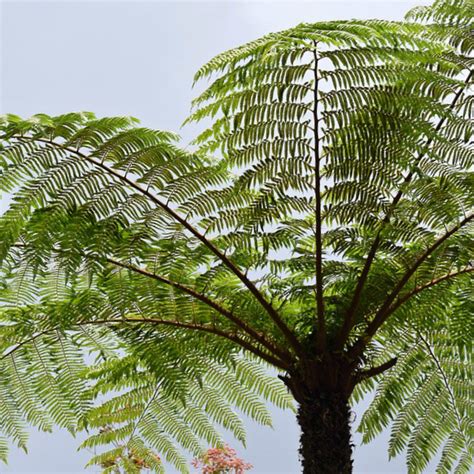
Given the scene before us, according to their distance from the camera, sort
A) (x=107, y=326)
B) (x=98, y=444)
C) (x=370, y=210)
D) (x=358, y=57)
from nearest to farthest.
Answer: (x=358, y=57) < (x=370, y=210) < (x=107, y=326) < (x=98, y=444)

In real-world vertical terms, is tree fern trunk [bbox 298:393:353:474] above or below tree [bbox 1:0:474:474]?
below

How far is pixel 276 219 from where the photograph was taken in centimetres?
226

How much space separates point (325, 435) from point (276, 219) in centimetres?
69

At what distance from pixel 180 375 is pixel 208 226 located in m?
0.52

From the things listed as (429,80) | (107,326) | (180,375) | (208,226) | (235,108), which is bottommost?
(180,375)

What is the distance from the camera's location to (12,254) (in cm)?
221

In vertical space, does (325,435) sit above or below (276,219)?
below

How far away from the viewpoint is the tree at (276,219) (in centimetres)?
205

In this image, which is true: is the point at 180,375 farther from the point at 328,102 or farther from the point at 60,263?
the point at 328,102

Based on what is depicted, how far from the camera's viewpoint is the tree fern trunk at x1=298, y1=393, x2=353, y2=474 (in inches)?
80.0

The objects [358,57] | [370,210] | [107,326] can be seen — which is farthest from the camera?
[107,326]

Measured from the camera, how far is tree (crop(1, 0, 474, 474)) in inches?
80.7

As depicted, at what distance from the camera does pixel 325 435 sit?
204cm

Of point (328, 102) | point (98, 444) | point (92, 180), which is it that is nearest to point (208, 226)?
point (92, 180)
